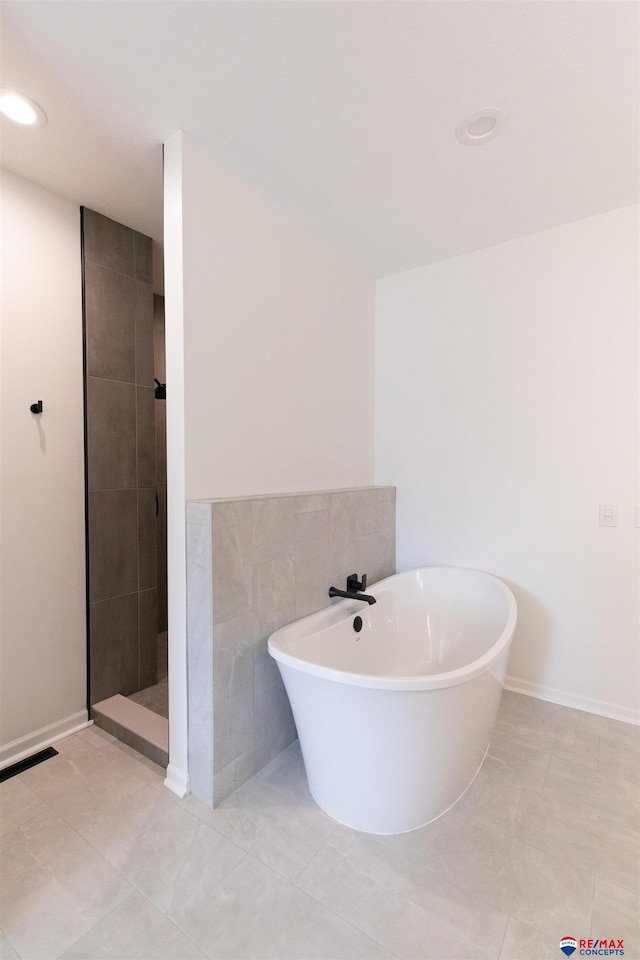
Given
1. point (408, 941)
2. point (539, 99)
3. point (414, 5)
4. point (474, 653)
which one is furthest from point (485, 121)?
point (408, 941)

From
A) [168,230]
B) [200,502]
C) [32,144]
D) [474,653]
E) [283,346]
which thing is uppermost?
[32,144]

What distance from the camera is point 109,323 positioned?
2174 millimetres

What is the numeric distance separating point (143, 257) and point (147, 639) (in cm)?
211

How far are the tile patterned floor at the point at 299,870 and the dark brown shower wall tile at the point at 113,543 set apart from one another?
0.77 meters

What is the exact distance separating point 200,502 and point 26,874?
1.24 metres

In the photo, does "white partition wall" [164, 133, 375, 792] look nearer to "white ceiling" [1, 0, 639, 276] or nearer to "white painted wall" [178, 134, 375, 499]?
"white painted wall" [178, 134, 375, 499]

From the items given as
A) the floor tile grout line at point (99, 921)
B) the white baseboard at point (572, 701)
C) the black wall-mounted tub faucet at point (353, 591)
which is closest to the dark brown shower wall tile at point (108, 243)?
the black wall-mounted tub faucet at point (353, 591)

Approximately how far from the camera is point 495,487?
251 centimetres

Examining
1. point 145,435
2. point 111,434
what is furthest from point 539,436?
point 111,434

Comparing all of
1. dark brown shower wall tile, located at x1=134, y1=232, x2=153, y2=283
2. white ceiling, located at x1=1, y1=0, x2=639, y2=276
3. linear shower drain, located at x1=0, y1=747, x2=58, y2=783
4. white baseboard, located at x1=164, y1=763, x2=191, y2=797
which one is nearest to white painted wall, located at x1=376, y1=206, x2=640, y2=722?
white ceiling, located at x1=1, y1=0, x2=639, y2=276

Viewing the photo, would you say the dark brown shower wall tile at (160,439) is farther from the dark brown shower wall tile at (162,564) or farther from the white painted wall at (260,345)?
the white painted wall at (260,345)

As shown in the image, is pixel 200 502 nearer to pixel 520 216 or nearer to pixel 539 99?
pixel 539 99

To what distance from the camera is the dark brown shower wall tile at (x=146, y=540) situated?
2.34m

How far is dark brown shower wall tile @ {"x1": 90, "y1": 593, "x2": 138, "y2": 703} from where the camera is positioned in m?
2.12
